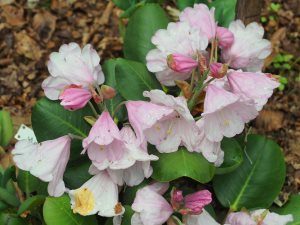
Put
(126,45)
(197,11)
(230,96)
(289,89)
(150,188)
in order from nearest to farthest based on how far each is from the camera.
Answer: (230,96) → (150,188) → (197,11) → (126,45) → (289,89)

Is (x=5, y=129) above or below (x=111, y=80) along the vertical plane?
below

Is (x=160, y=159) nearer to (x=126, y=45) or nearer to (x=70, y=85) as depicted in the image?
(x=70, y=85)

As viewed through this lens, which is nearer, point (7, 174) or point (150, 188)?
point (150, 188)

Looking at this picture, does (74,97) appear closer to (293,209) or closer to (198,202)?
(198,202)

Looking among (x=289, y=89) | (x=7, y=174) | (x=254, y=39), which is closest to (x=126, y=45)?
(x=254, y=39)

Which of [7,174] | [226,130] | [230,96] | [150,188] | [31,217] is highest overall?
[230,96]

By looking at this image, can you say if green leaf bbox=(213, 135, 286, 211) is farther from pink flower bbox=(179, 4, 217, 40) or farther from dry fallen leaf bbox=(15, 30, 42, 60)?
dry fallen leaf bbox=(15, 30, 42, 60)

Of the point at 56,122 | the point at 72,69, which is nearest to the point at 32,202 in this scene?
the point at 56,122

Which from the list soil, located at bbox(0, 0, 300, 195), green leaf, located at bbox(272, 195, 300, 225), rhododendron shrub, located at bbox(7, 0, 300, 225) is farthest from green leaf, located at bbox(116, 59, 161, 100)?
soil, located at bbox(0, 0, 300, 195)
